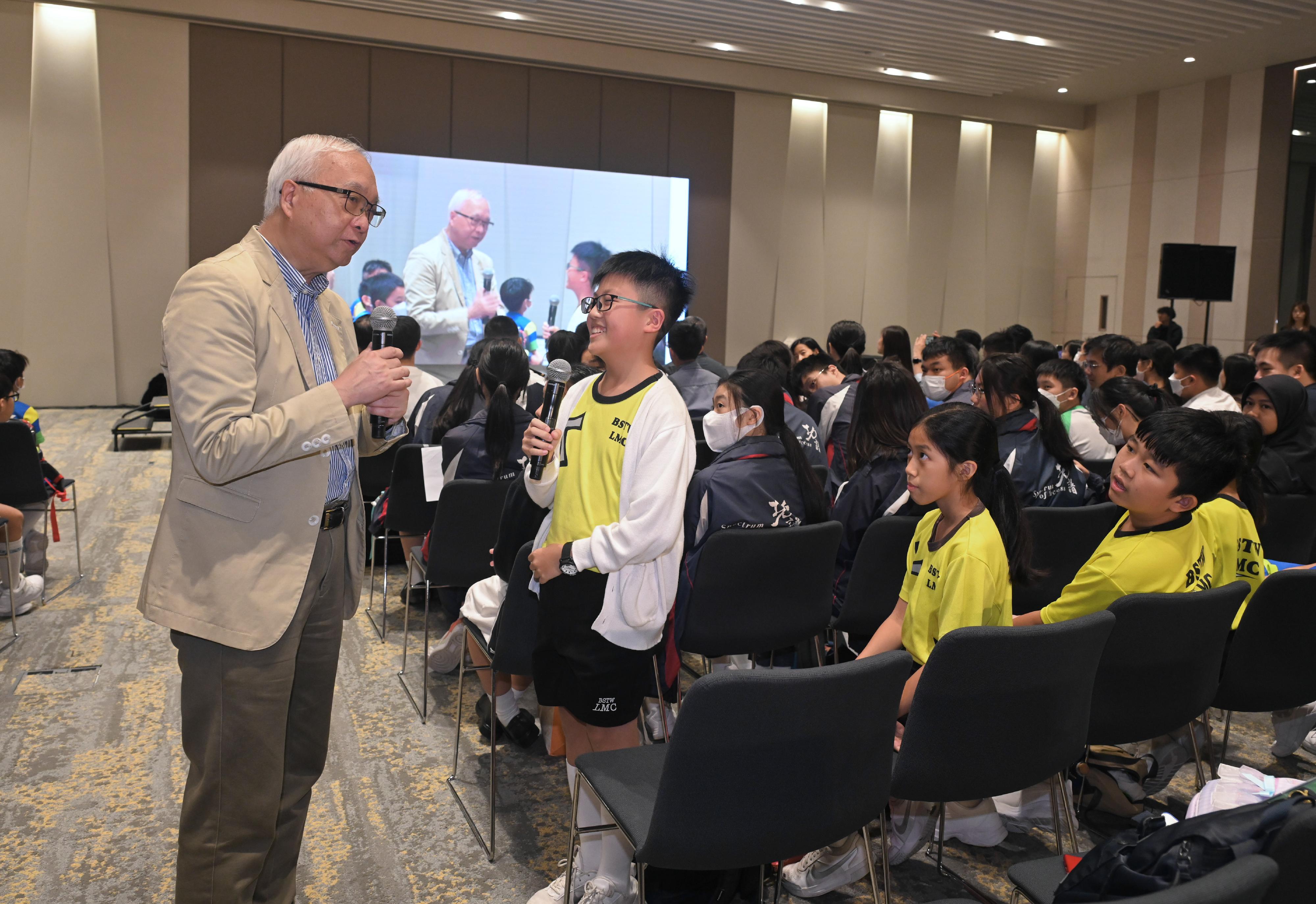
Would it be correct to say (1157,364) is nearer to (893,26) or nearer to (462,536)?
(462,536)

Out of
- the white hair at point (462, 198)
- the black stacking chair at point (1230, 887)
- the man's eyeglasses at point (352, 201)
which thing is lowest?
the black stacking chair at point (1230, 887)

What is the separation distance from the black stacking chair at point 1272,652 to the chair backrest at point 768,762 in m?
1.34

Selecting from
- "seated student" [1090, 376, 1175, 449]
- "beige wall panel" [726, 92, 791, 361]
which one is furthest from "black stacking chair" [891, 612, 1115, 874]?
"beige wall panel" [726, 92, 791, 361]

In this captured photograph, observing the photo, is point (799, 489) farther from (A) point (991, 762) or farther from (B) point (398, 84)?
(B) point (398, 84)

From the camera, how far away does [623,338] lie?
211 cm

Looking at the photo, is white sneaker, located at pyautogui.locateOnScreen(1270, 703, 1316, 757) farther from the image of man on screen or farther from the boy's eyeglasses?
the image of man on screen

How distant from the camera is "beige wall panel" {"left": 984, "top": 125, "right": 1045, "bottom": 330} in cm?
1458

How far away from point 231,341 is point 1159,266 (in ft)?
47.7

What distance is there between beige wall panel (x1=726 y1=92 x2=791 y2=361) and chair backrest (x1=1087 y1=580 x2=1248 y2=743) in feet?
34.7

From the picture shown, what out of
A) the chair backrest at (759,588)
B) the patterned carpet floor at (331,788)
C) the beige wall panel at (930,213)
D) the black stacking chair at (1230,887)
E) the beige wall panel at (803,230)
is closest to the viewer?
the black stacking chair at (1230,887)

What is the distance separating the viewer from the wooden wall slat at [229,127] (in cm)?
998

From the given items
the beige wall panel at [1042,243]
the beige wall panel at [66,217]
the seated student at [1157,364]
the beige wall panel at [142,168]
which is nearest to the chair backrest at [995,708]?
the seated student at [1157,364]

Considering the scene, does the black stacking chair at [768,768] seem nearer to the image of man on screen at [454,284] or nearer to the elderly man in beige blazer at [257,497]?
the elderly man in beige blazer at [257,497]

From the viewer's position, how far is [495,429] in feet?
11.7
